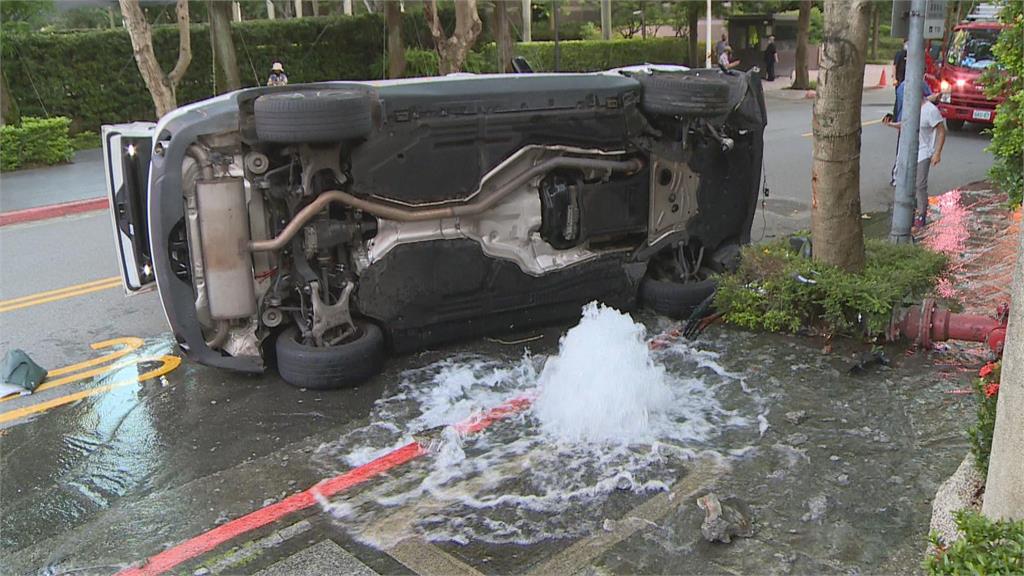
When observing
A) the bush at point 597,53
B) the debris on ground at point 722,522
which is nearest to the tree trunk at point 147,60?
the debris on ground at point 722,522

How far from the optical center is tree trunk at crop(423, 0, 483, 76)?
1900 cm

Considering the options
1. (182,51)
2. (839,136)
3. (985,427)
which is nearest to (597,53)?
(182,51)

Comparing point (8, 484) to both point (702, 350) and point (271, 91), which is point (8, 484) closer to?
point (271, 91)

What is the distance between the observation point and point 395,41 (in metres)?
23.5

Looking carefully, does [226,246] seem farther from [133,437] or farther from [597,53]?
[597,53]

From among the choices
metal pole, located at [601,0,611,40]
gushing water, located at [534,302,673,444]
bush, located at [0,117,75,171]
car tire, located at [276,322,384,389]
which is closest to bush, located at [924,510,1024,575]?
gushing water, located at [534,302,673,444]

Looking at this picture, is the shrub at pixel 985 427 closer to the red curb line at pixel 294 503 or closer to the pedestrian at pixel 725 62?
the red curb line at pixel 294 503

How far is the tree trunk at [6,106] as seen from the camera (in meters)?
17.7

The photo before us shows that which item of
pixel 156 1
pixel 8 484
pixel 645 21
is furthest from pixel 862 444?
pixel 645 21

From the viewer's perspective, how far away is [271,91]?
560cm

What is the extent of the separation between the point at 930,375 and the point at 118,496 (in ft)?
15.8

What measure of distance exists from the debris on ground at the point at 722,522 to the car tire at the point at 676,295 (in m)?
2.95

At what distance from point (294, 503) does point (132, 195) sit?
8.27 feet

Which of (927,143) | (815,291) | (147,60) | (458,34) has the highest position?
(458,34)
